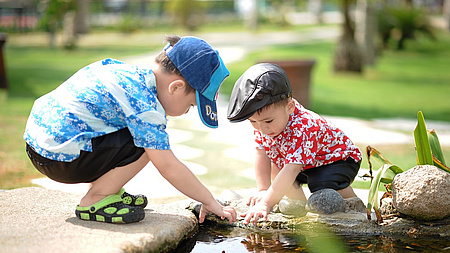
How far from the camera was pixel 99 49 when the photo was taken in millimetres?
16656

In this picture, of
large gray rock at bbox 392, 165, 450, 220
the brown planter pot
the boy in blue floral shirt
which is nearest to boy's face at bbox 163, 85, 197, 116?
the boy in blue floral shirt

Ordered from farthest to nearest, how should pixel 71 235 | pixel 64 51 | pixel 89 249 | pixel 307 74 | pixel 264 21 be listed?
pixel 264 21 → pixel 64 51 → pixel 307 74 → pixel 71 235 → pixel 89 249

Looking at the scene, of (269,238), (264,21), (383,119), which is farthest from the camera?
(264,21)

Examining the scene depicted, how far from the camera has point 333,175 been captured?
9.38 feet

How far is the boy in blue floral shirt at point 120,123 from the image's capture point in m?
2.38

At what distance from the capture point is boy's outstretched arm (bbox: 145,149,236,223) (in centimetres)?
238

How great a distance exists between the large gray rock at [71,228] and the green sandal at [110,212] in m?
0.03

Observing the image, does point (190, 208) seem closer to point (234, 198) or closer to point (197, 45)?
point (234, 198)

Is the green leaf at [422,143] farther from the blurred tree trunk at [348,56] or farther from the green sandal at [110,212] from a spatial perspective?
the blurred tree trunk at [348,56]

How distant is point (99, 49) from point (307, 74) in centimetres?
1068

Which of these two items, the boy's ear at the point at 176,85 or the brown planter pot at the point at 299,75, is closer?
the boy's ear at the point at 176,85

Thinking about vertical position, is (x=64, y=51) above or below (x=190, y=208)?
below

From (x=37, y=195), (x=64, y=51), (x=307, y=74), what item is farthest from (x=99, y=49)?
(x=37, y=195)

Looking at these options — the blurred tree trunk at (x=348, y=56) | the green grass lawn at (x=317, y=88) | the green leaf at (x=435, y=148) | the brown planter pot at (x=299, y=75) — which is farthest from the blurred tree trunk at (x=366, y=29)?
the green leaf at (x=435, y=148)
